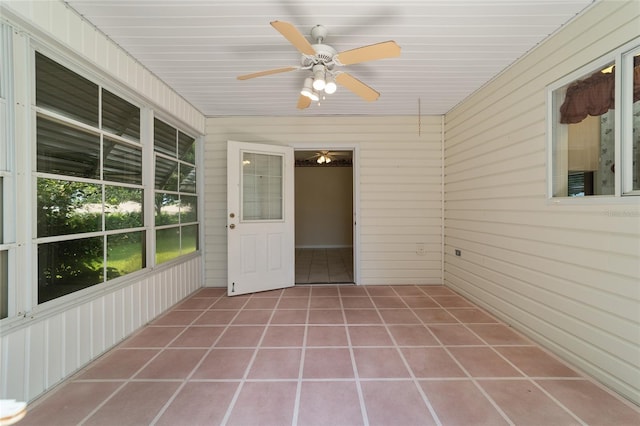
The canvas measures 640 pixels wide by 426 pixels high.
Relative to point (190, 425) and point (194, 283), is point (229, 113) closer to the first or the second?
point (194, 283)

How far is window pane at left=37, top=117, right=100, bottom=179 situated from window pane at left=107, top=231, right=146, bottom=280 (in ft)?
1.99

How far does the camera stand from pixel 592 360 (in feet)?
5.87

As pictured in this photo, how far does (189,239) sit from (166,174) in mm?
983

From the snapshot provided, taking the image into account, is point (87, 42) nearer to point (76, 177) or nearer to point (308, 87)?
point (76, 177)

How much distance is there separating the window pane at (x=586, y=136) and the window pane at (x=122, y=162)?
379 centimetres

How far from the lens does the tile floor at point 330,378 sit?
1.46m

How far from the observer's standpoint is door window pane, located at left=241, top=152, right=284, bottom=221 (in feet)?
11.9

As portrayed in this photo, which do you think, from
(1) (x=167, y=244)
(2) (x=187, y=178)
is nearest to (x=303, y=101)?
(2) (x=187, y=178)

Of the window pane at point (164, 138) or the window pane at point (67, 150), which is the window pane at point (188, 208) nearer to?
the window pane at point (164, 138)

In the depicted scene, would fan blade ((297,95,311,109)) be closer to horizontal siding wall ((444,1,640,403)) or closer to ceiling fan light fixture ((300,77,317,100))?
ceiling fan light fixture ((300,77,317,100))

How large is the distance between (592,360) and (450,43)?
8.70 feet

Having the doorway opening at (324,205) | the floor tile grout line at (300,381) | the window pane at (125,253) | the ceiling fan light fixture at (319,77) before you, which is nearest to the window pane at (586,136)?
the ceiling fan light fixture at (319,77)

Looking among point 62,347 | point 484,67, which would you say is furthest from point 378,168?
point 62,347

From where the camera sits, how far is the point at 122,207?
240 cm
